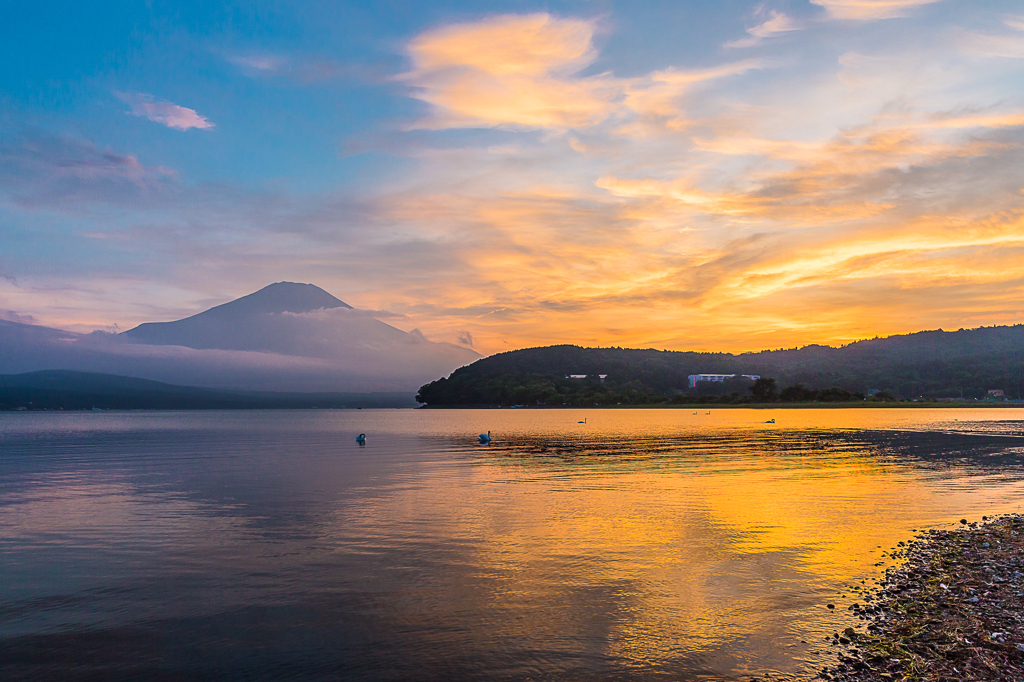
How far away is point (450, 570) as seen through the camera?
22.5m

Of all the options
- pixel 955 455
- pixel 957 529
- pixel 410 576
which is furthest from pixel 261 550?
pixel 955 455

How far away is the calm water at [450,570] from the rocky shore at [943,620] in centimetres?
102

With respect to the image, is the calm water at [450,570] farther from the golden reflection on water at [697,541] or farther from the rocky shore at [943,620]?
the rocky shore at [943,620]

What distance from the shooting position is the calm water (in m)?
15.0

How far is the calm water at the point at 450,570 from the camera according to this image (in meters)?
15.0

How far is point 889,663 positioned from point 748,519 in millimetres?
18696

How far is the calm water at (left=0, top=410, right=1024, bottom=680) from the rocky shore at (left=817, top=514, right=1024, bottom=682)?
3.36ft

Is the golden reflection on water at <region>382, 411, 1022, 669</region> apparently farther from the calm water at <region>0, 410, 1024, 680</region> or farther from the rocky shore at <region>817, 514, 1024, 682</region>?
the rocky shore at <region>817, 514, 1024, 682</region>

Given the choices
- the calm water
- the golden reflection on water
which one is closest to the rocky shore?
the calm water

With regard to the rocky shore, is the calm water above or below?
below

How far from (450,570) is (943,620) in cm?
1484

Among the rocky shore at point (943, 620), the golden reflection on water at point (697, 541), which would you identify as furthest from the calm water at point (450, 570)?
the rocky shore at point (943, 620)

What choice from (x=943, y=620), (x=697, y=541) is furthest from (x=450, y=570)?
(x=943, y=620)

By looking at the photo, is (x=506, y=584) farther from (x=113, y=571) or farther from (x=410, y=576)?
(x=113, y=571)
